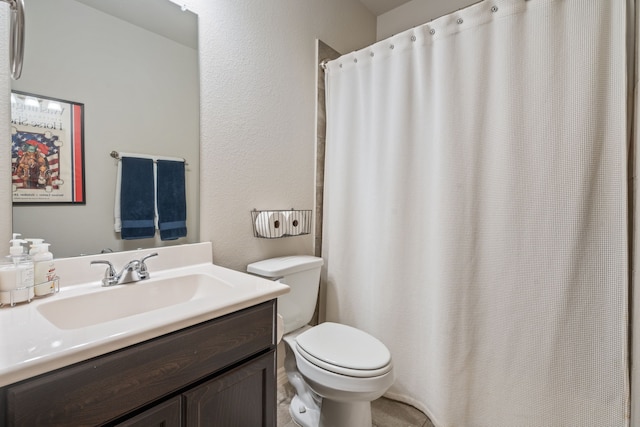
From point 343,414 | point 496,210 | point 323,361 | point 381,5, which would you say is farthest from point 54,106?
point 381,5

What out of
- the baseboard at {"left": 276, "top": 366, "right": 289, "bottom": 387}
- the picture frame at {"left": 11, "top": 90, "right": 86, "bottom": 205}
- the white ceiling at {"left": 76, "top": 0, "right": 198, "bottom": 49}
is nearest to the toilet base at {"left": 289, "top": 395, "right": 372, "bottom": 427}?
the baseboard at {"left": 276, "top": 366, "right": 289, "bottom": 387}

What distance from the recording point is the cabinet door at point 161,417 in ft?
2.22

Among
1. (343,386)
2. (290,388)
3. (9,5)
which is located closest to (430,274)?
(343,386)

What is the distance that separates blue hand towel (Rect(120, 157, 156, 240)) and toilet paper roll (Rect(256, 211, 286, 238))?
18.9 inches

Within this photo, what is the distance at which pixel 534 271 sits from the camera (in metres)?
1.23

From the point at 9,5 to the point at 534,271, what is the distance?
6.66 feet

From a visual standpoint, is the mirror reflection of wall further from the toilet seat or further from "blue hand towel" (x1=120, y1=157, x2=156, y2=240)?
the toilet seat

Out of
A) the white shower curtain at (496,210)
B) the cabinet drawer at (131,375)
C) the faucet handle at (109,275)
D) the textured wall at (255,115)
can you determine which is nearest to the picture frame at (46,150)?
the faucet handle at (109,275)

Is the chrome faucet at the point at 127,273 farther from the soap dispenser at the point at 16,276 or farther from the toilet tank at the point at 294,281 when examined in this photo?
the toilet tank at the point at 294,281

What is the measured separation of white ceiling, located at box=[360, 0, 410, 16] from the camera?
6.89 feet

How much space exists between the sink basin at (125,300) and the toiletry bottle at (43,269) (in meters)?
0.06

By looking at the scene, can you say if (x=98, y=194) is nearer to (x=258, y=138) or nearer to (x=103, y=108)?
(x=103, y=108)

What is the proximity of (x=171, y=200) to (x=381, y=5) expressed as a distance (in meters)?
2.03

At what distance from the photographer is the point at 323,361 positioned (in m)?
1.18
